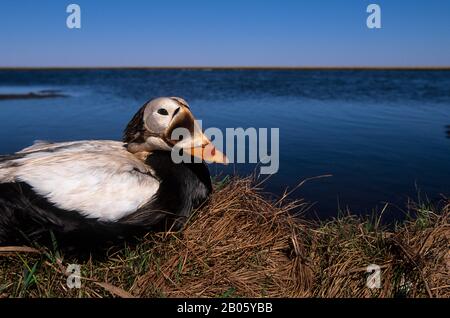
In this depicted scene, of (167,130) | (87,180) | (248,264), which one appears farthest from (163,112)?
(248,264)

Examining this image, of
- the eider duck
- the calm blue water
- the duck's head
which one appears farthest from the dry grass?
the calm blue water

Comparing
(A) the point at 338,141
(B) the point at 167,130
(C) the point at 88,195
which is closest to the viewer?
(C) the point at 88,195

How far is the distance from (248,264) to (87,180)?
1.14m

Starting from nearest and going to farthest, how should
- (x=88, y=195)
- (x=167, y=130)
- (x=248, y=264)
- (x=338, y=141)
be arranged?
(x=88, y=195) → (x=248, y=264) → (x=167, y=130) → (x=338, y=141)

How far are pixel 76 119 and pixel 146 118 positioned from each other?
9.95 meters

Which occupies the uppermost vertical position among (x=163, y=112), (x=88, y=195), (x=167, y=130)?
(x=163, y=112)

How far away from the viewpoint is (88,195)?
2.51m

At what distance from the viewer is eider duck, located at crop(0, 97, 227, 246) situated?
98.6 inches

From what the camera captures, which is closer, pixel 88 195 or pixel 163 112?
pixel 88 195

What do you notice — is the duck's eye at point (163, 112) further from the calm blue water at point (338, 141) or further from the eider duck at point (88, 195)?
the calm blue water at point (338, 141)

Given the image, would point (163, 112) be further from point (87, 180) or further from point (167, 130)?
point (87, 180)
